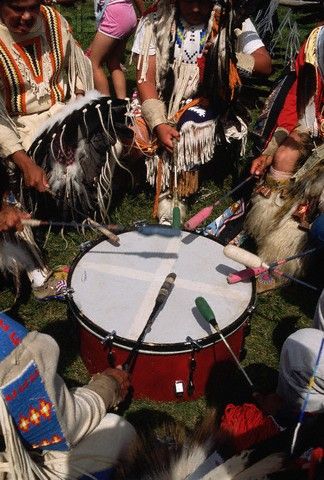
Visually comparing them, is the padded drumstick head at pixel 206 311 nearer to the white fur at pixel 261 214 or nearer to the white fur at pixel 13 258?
the white fur at pixel 261 214

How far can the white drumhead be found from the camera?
2.48m

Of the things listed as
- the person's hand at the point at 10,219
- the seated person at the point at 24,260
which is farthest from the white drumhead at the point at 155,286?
the seated person at the point at 24,260

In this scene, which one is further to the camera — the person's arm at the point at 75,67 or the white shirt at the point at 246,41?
the white shirt at the point at 246,41

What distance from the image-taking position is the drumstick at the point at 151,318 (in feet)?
7.89

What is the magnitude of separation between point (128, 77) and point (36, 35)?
3.10m

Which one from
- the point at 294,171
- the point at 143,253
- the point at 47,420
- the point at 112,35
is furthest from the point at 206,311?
the point at 112,35

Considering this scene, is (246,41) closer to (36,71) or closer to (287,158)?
(287,158)

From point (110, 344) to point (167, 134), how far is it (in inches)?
64.0

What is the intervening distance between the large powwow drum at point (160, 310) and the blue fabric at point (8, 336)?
0.92 m

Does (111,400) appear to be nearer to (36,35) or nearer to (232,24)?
(36,35)

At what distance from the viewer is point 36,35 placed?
129 inches

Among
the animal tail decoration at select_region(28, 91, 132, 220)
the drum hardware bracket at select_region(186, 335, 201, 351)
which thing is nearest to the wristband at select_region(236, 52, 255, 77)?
the animal tail decoration at select_region(28, 91, 132, 220)

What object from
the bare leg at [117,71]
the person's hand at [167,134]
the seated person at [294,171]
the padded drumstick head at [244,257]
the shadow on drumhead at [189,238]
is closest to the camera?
the padded drumstick head at [244,257]

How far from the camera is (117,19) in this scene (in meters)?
4.64
